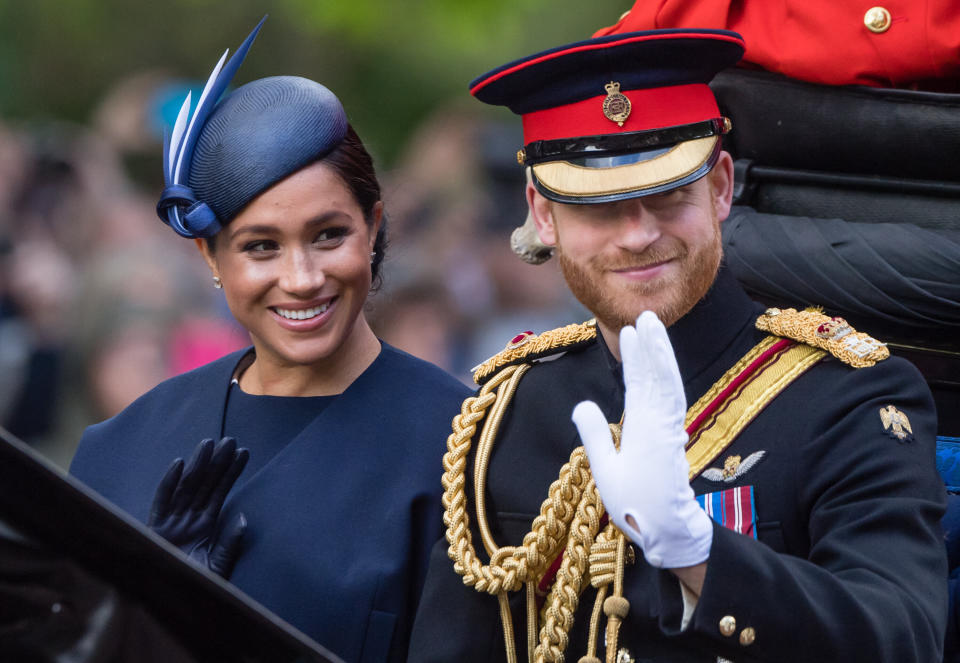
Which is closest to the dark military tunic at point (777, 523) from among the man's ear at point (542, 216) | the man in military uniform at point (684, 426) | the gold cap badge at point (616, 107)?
the man in military uniform at point (684, 426)

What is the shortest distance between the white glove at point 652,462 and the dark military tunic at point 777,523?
0.18ft

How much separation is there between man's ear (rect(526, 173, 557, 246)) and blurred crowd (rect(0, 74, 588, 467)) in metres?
2.38

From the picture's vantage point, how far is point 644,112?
2506 millimetres

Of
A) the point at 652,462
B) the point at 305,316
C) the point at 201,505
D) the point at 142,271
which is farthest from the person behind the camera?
the point at 142,271

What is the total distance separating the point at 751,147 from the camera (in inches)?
118

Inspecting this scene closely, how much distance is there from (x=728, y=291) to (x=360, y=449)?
0.86m

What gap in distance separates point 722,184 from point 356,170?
2.74 ft

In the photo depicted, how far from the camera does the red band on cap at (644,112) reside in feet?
8.21

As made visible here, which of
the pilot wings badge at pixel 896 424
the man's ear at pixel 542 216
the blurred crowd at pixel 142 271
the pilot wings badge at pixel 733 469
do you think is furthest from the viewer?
the blurred crowd at pixel 142 271

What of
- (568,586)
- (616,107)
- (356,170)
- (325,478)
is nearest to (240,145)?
(356,170)

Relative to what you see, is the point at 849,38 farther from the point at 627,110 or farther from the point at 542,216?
the point at 542,216

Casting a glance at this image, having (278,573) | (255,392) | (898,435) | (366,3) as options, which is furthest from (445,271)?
(898,435)

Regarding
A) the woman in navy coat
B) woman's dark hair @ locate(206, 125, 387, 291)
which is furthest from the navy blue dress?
woman's dark hair @ locate(206, 125, 387, 291)

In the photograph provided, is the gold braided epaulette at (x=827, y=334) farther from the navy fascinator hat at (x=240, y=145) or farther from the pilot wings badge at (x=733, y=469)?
the navy fascinator hat at (x=240, y=145)
